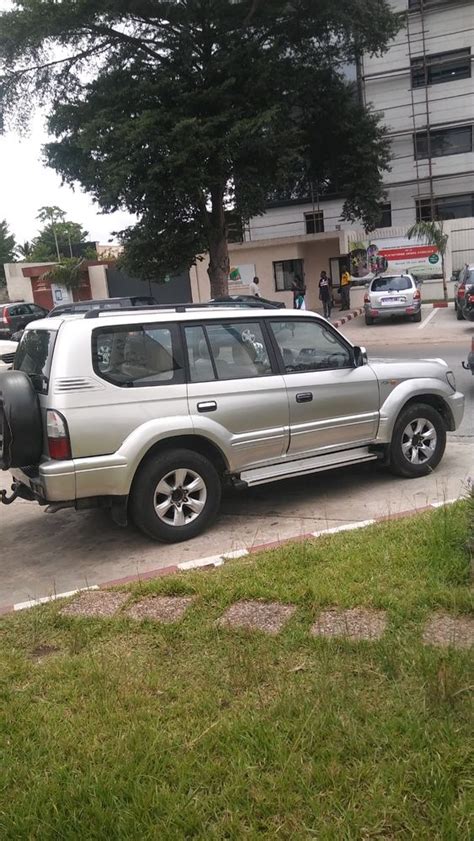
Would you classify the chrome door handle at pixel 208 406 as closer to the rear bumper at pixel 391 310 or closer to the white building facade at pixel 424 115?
the rear bumper at pixel 391 310

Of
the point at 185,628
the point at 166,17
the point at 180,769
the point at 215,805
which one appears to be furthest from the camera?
the point at 166,17

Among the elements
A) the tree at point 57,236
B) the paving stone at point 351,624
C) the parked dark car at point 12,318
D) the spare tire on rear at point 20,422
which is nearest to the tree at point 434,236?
the parked dark car at point 12,318

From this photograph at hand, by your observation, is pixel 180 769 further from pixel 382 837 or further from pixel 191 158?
pixel 191 158

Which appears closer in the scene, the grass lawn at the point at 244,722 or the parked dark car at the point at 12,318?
the grass lawn at the point at 244,722

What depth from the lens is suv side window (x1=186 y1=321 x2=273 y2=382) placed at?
5578mm

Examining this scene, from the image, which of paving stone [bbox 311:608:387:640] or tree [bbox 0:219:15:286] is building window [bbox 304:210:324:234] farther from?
tree [bbox 0:219:15:286]

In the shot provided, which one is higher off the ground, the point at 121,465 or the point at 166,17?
the point at 166,17

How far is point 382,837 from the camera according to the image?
2.09m

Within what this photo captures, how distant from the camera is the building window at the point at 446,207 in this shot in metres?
38.1

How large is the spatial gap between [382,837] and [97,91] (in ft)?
77.3

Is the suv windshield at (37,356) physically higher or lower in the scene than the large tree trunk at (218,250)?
lower

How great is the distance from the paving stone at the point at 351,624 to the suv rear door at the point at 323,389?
8.23 feet

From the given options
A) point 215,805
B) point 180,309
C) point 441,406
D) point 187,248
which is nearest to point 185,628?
point 215,805

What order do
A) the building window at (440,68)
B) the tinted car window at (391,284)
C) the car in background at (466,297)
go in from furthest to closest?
the building window at (440,68) → the tinted car window at (391,284) → the car in background at (466,297)
